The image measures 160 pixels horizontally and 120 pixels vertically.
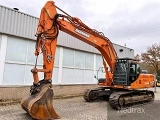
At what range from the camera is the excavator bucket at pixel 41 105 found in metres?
6.20

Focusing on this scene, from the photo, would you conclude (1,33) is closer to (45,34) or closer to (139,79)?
(45,34)

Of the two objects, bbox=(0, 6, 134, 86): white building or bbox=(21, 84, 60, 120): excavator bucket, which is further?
bbox=(0, 6, 134, 86): white building

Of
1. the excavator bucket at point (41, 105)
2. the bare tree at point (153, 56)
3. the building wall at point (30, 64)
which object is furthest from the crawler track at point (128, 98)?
the bare tree at point (153, 56)

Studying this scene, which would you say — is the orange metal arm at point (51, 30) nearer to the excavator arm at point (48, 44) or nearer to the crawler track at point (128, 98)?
the excavator arm at point (48, 44)

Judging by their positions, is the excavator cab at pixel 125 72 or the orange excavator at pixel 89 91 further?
the excavator cab at pixel 125 72

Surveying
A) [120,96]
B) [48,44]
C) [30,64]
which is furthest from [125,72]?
[30,64]

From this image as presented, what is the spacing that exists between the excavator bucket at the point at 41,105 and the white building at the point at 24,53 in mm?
4122

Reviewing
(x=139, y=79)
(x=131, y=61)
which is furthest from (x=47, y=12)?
(x=139, y=79)

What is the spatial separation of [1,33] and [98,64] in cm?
851

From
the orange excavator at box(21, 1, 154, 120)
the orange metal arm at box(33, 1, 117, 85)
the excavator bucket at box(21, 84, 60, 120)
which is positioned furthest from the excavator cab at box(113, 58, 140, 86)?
the excavator bucket at box(21, 84, 60, 120)

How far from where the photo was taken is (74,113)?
798cm

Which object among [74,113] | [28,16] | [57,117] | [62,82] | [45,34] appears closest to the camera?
[57,117]

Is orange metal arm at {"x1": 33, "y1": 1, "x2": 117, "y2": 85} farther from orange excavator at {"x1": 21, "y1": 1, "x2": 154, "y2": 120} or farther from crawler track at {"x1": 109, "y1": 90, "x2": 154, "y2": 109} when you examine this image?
crawler track at {"x1": 109, "y1": 90, "x2": 154, "y2": 109}

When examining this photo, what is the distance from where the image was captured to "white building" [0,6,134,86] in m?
10.1
